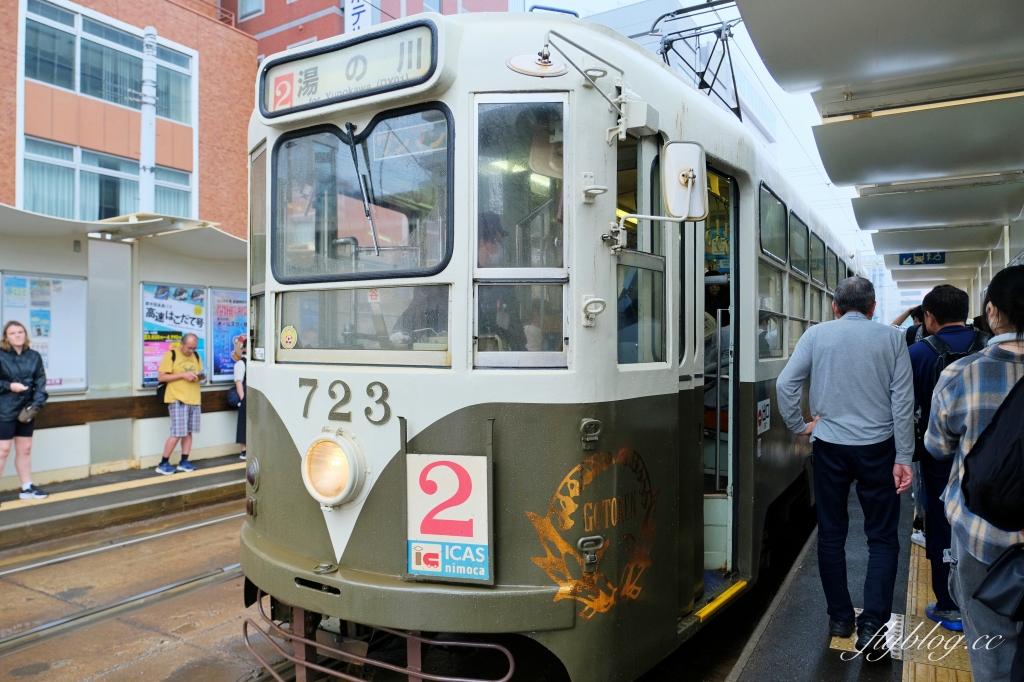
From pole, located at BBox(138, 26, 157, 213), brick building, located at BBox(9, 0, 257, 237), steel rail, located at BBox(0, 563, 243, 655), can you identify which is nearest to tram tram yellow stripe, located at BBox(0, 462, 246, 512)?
steel rail, located at BBox(0, 563, 243, 655)

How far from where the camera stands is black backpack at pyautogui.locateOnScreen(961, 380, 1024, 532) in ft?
7.94

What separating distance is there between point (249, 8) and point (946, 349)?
21391mm

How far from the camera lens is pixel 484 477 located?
2.84m

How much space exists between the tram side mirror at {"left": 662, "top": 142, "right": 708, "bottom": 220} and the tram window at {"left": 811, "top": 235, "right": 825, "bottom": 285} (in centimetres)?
391

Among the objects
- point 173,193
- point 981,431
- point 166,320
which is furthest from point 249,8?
point 981,431

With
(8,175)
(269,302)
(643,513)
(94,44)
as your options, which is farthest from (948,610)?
(94,44)

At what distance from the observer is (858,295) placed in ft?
13.1

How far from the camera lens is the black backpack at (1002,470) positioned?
2.42 metres

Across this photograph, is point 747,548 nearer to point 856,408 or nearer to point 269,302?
point 856,408

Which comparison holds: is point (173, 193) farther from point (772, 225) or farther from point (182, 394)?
point (772, 225)

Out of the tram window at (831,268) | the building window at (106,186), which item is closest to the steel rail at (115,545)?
the tram window at (831,268)

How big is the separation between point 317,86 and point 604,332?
A: 5.10 feet

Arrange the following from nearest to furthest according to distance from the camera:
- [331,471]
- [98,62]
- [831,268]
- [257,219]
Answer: [331,471]
[257,219]
[831,268]
[98,62]

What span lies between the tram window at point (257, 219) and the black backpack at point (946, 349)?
11.6 ft
